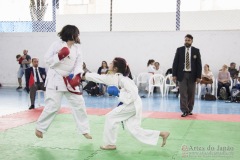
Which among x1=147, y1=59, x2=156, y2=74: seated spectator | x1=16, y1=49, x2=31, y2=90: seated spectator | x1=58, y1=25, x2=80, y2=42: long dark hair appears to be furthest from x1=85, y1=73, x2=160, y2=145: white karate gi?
x1=16, y1=49, x2=31, y2=90: seated spectator

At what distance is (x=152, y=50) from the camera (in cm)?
1327

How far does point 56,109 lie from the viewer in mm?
4504

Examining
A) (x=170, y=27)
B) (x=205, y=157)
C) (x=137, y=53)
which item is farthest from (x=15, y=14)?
(x=205, y=157)

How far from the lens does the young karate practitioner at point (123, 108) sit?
417 centimetres

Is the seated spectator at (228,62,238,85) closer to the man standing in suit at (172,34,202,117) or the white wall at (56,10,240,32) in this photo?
the white wall at (56,10,240,32)

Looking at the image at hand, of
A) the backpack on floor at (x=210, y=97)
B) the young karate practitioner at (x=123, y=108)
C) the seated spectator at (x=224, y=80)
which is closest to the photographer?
the young karate practitioner at (x=123, y=108)

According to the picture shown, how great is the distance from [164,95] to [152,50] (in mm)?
2222

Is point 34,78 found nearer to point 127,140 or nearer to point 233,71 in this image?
point 127,140

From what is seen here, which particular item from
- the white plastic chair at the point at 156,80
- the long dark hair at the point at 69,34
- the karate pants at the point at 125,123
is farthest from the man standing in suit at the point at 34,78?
the white plastic chair at the point at 156,80

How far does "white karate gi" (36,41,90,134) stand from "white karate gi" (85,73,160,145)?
40 centimetres

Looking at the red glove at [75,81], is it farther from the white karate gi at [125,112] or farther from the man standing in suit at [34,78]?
the man standing in suit at [34,78]

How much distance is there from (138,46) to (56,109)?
30.2 ft

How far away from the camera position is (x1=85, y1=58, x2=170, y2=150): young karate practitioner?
4168 mm

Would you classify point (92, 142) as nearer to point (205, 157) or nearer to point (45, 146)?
point (45, 146)
